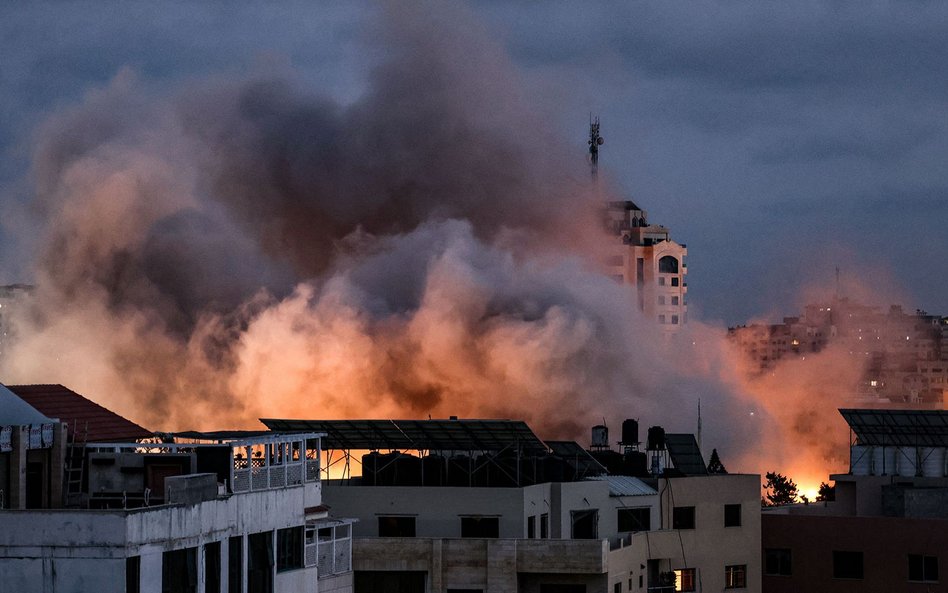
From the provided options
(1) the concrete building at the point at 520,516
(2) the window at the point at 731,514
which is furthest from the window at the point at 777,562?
(2) the window at the point at 731,514

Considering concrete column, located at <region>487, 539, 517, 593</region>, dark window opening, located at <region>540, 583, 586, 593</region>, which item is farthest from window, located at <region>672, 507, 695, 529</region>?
concrete column, located at <region>487, 539, 517, 593</region>

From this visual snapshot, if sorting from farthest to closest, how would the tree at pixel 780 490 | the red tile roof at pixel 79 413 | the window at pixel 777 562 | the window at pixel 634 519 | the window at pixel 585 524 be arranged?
1. the tree at pixel 780 490
2. the window at pixel 777 562
3. the window at pixel 634 519
4. the window at pixel 585 524
5. the red tile roof at pixel 79 413

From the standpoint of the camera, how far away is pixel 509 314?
73.6m

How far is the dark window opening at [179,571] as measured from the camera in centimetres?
2716

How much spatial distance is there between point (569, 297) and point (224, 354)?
14202 mm

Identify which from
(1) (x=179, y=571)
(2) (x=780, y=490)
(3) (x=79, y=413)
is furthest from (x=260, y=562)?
(2) (x=780, y=490)

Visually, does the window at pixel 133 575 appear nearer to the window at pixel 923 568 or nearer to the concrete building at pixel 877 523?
the concrete building at pixel 877 523

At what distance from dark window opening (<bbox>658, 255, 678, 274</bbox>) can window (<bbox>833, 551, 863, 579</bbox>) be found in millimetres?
91227

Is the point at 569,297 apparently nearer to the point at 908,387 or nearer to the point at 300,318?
the point at 300,318

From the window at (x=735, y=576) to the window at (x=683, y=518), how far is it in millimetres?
1703

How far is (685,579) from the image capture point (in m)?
47.1

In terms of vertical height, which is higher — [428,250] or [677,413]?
[428,250]

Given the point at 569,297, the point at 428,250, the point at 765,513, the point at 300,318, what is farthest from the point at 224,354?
the point at 765,513

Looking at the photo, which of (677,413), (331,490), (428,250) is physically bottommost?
(331,490)
